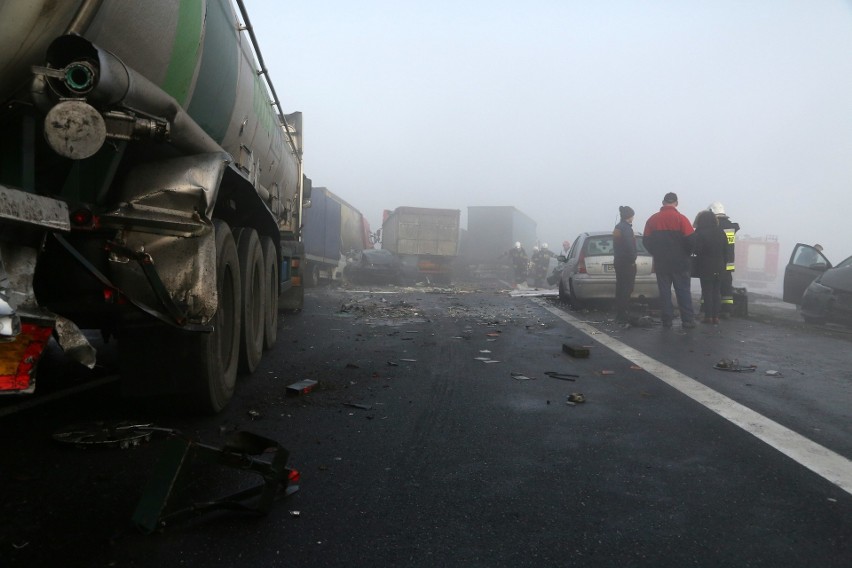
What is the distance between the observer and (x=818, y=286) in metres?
10.5

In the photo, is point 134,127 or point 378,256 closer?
point 134,127

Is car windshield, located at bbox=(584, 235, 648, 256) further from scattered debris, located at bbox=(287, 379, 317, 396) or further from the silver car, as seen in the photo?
scattered debris, located at bbox=(287, 379, 317, 396)

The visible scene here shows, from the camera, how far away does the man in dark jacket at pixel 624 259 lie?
10.3 metres

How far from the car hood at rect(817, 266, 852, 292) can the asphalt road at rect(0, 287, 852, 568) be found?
16.3 feet

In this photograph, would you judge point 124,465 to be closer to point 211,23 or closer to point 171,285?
point 171,285

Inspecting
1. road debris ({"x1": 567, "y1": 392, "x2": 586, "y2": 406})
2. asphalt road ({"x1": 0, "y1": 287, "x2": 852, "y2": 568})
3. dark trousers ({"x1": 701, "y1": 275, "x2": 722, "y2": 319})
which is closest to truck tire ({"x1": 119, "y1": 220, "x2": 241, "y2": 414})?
asphalt road ({"x1": 0, "y1": 287, "x2": 852, "y2": 568})

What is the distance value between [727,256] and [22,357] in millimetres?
10654

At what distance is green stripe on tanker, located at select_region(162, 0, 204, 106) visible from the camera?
336 centimetres

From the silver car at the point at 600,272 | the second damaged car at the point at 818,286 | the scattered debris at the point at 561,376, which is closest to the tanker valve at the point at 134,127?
the scattered debris at the point at 561,376

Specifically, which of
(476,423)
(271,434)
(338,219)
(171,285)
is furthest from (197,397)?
(338,219)

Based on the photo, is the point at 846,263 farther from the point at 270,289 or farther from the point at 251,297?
the point at 251,297

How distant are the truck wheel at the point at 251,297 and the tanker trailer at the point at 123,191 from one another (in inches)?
13.4

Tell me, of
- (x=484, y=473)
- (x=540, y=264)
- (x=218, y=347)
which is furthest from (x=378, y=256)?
(x=484, y=473)

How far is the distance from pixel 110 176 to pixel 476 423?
258 centimetres
